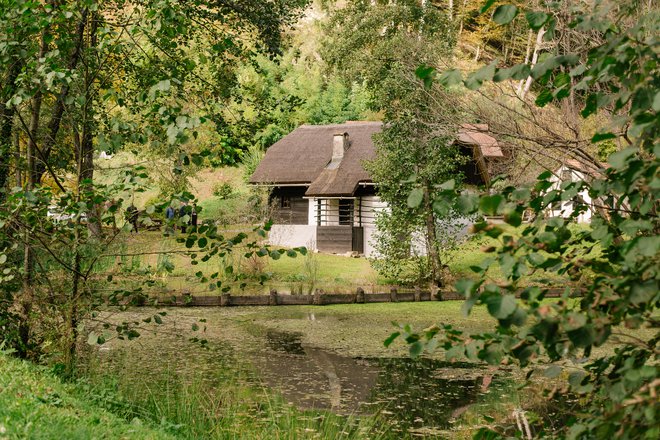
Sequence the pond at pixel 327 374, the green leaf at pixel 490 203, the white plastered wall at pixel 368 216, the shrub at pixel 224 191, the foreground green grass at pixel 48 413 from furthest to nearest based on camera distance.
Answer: the shrub at pixel 224 191 → the white plastered wall at pixel 368 216 → the pond at pixel 327 374 → the foreground green grass at pixel 48 413 → the green leaf at pixel 490 203

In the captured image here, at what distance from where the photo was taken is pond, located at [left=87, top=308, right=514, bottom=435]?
9.54 m

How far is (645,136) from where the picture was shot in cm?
262

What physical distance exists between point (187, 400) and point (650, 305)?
622 centimetres

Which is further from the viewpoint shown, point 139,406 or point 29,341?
point 29,341

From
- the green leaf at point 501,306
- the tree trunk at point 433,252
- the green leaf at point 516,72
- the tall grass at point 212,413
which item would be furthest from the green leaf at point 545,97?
the tree trunk at point 433,252

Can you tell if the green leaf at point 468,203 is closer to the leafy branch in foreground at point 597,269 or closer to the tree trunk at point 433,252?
the leafy branch in foreground at point 597,269

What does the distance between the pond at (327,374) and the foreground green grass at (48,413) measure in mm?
1657

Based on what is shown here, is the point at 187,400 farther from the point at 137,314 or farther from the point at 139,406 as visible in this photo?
the point at 137,314

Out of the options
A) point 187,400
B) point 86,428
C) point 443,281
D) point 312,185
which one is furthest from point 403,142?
point 86,428

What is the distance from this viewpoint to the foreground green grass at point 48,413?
480 cm

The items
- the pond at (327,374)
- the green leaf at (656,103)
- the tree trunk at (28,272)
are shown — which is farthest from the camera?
the pond at (327,374)

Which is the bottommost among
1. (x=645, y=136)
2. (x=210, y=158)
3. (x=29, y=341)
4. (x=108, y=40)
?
(x=29, y=341)

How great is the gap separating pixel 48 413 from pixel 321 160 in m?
28.7

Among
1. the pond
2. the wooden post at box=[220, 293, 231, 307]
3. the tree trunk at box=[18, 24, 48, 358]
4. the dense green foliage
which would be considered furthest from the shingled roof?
the tree trunk at box=[18, 24, 48, 358]
